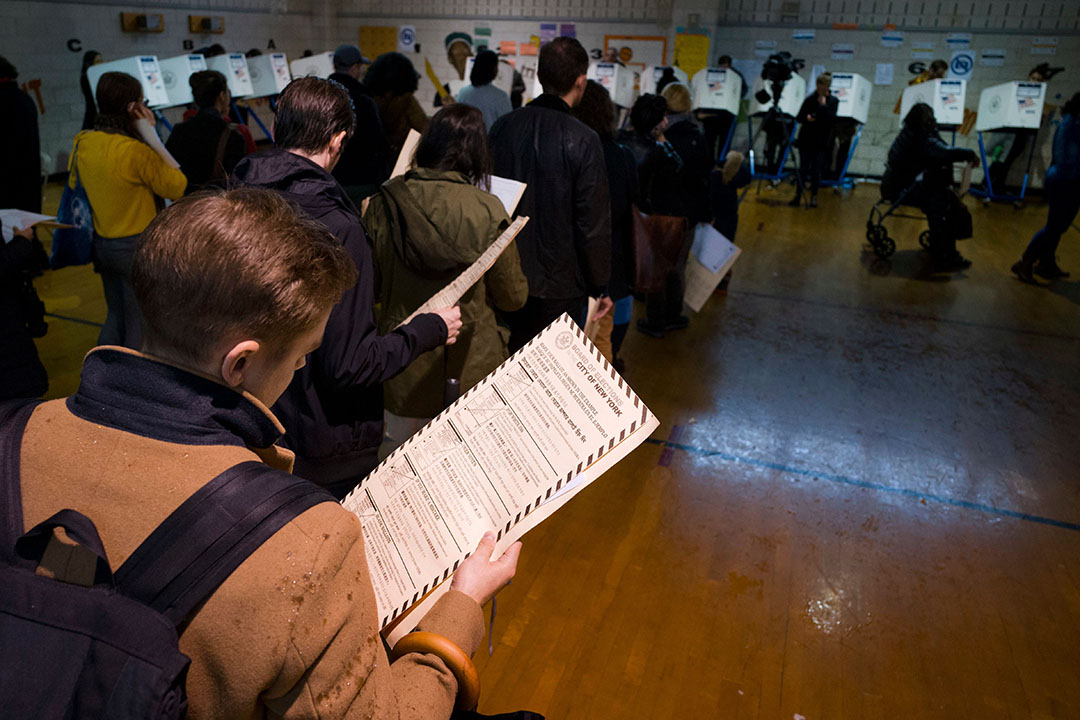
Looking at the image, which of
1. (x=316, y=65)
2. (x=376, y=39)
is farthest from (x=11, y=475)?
(x=376, y=39)

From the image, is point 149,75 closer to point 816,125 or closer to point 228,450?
point 228,450

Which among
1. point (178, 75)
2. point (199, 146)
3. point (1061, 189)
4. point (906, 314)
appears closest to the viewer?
point (199, 146)

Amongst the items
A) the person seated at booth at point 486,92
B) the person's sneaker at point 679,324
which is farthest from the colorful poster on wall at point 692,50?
the person's sneaker at point 679,324

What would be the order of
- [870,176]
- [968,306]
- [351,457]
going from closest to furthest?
[351,457]
[968,306]
[870,176]

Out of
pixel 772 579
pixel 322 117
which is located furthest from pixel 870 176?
pixel 322 117

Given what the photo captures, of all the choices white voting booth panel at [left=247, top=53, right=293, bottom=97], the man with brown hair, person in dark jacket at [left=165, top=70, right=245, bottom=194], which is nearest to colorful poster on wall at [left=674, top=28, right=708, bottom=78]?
white voting booth panel at [left=247, top=53, right=293, bottom=97]

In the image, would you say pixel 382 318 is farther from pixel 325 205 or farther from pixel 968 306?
pixel 968 306

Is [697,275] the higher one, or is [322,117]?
[322,117]

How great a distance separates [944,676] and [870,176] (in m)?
9.45

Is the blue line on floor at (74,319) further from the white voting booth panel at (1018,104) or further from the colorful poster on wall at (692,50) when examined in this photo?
the white voting booth panel at (1018,104)

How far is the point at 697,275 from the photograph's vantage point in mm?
4078

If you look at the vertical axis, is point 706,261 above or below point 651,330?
above

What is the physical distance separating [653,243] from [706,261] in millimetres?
915

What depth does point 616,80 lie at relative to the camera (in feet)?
28.0
